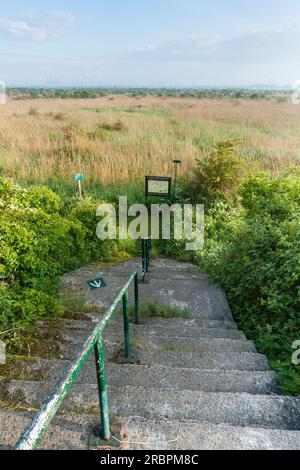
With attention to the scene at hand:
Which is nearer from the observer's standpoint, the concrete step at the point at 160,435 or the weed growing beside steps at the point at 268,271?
the concrete step at the point at 160,435

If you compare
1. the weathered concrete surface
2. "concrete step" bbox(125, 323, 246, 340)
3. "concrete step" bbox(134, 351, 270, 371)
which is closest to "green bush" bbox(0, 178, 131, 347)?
the weathered concrete surface

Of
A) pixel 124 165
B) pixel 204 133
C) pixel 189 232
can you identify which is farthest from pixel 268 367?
pixel 204 133

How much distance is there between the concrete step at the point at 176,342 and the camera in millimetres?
3137

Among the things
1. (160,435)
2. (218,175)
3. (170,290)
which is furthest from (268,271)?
(218,175)

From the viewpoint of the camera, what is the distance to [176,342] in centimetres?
322

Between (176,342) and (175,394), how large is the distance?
3.19 ft

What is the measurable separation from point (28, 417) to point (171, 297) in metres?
2.92

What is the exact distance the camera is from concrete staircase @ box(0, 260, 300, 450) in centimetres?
179

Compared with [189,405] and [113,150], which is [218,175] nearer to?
→ [113,150]

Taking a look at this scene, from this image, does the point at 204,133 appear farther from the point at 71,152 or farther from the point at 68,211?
the point at 68,211

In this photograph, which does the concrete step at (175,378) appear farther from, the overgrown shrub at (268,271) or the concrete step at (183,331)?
the concrete step at (183,331)

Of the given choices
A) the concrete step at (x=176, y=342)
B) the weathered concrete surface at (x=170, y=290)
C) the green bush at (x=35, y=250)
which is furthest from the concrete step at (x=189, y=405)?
the weathered concrete surface at (x=170, y=290)

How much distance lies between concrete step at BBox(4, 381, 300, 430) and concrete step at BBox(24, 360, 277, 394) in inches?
7.8

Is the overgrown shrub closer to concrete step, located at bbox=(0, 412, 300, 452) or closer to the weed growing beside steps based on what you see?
Answer: the weed growing beside steps
